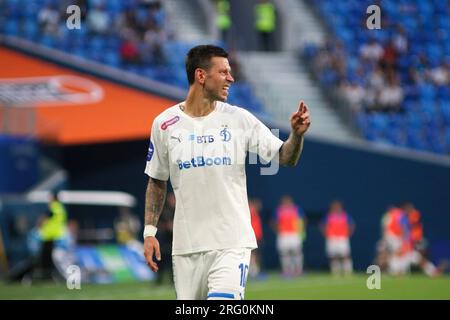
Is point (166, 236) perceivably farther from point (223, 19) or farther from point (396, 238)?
point (223, 19)

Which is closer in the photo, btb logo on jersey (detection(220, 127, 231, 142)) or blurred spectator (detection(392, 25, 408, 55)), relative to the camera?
btb logo on jersey (detection(220, 127, 231, 142))

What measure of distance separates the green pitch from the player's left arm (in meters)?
9.42

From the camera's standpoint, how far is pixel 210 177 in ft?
24.4

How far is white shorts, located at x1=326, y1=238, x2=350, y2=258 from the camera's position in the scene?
86.2 feet

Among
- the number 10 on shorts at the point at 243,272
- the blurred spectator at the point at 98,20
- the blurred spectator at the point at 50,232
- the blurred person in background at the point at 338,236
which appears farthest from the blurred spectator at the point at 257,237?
the number 10 on shorts at the point at 243,272

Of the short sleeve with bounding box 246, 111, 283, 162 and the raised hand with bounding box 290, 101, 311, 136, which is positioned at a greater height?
the raised hand with bounding box 290, 101, 311, 136

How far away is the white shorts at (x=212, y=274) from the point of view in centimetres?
721

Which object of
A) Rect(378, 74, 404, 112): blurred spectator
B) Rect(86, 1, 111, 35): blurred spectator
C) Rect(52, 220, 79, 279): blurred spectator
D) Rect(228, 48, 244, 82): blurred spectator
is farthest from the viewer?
Rect(378, 74, 404, 112): blurred spectator

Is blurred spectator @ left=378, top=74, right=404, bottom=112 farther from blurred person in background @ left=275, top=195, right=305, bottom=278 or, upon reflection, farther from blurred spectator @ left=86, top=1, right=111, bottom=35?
blurred spectator @ left=86, top=1, right=111, bottom=35

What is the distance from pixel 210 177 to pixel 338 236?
19.0 meters

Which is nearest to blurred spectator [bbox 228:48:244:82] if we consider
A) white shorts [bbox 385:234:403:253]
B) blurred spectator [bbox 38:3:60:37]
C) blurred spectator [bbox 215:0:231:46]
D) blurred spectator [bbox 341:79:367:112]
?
blurred spectator [bbox 215:0:231:46]

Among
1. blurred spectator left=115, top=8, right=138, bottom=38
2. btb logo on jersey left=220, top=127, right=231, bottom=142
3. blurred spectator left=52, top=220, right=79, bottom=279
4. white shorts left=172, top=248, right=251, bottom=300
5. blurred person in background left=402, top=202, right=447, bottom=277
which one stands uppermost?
blurred spectator left=115, top=8, right=138, bottom=38

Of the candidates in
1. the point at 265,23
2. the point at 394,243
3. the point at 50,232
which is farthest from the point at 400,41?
the point at 50,232

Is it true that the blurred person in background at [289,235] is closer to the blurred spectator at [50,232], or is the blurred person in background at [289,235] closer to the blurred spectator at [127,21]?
the blurred spectator at [127,21]
